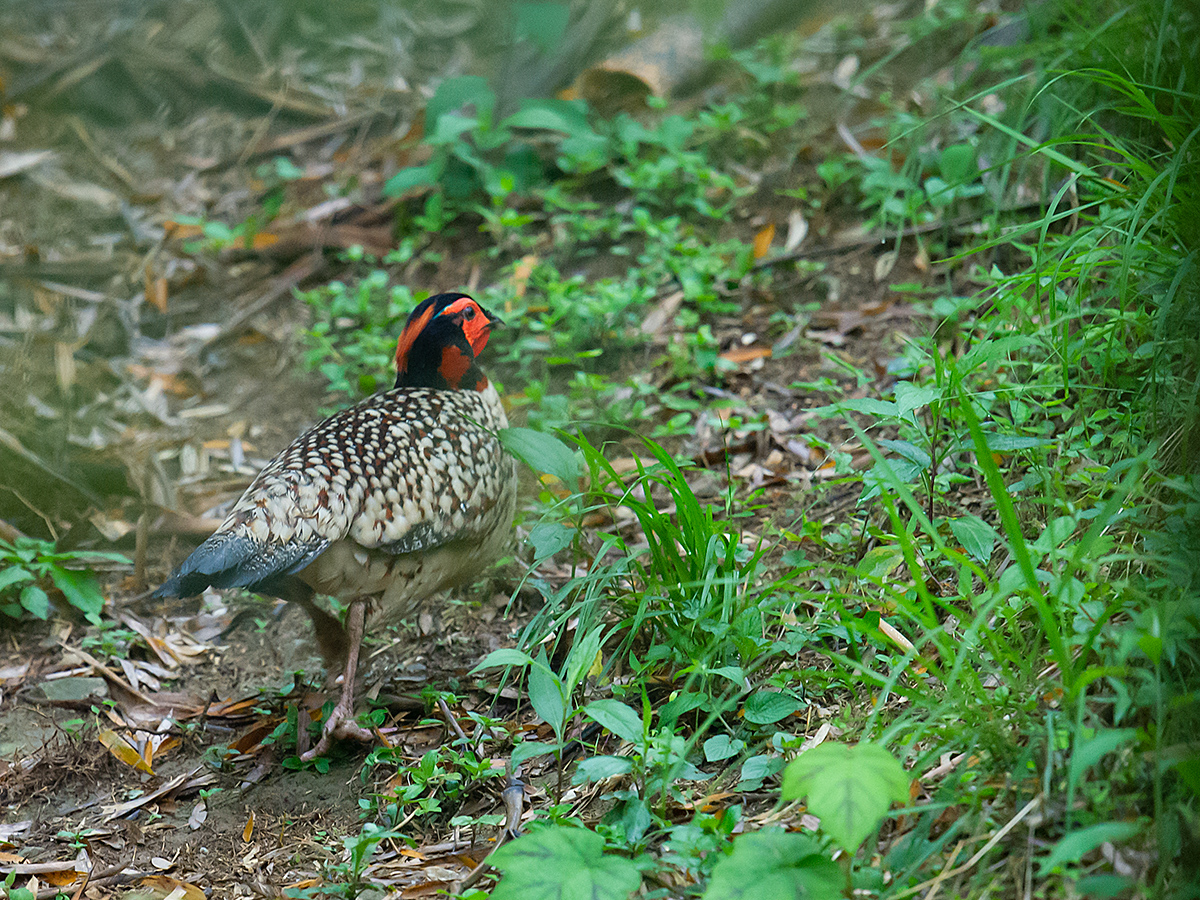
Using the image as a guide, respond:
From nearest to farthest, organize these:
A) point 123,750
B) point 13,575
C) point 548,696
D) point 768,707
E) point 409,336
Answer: point 548,696, point 768,707, point 123,750, point 13,575, point 409,336

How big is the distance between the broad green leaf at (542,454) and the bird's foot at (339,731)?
91 cm

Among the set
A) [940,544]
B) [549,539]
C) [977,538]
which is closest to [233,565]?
[549,539]

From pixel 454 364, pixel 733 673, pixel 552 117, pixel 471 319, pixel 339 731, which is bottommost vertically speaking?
pixel 339 731

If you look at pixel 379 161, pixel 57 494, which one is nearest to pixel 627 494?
pixel 57 494

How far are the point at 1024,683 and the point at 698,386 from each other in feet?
8.15

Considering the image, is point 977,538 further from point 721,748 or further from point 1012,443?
point 721,748

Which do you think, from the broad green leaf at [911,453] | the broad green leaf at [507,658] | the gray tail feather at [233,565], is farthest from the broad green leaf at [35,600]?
the broad green leaf at [911,453]

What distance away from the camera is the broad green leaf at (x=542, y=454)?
9.25ft

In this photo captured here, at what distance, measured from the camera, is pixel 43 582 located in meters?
3.68

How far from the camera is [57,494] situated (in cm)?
411

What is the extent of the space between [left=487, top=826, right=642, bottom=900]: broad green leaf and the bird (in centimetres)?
117

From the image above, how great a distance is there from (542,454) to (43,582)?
6.80 ft

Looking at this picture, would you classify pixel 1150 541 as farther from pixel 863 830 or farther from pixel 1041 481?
pixel 863 830

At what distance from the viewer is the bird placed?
278 centimetres
